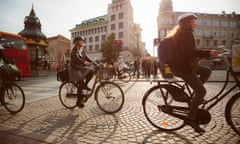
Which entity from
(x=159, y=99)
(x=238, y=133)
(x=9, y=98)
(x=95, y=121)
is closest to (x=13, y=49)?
(x=9, y=98)

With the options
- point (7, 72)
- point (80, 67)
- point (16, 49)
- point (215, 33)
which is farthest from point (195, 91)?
point (215, 33)

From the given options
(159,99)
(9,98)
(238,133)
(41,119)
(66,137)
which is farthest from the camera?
(9,98)

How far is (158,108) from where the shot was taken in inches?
119

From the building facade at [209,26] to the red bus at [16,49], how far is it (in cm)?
4653

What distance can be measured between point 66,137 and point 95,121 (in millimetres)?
846

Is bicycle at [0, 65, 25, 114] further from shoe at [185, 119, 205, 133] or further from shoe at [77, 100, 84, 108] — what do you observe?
shoe at [185, 119, 205, 133]

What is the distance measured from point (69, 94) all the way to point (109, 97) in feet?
4.21

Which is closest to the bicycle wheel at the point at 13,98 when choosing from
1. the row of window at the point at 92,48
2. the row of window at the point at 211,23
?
the row of window at the point at 211,23

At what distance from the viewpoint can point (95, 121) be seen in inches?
134

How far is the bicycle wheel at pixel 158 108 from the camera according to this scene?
290 centimetres

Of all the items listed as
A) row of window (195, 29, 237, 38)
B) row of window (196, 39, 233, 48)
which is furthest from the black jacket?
row of window (195, 29, 237, 38)

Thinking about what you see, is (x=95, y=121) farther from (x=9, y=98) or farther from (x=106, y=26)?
(x=106, y=26)

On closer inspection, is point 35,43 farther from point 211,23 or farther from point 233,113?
point 211,23

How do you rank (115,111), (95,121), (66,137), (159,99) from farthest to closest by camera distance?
(115,111) → (95,121) → (159,99) → (66,137)
